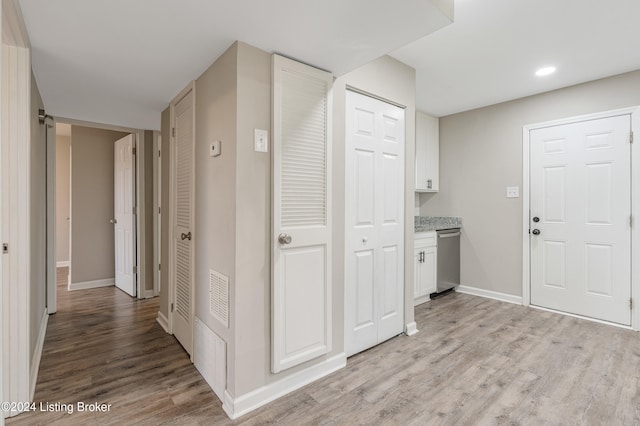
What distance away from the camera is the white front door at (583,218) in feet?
10.3

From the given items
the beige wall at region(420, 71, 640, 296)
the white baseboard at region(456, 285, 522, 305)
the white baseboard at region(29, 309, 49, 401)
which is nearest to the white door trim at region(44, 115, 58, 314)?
the white baseboard at region(29, 309, 49, 401)

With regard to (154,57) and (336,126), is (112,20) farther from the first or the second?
(336,126)

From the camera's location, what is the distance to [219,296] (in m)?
2.04

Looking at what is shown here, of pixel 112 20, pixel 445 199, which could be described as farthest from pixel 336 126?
pixel 445 199

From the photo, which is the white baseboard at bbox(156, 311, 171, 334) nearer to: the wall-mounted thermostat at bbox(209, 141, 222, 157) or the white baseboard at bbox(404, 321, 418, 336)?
the wall-mounted thermostat at bbox(209, 141, 222, 157)

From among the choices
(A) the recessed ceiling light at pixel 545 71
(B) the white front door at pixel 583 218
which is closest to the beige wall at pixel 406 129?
(A) the recessed ceiling light at pixel 545 71

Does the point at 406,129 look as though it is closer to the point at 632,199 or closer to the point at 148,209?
the point at 632,199

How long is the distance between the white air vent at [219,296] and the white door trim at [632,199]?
349cm

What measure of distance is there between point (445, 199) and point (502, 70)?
6.30ft

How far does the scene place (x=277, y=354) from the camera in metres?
2.00

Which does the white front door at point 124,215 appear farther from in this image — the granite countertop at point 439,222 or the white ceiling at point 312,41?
the granite countertop at point 439,222

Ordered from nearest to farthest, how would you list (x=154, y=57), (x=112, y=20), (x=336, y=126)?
(x=112, y=20), (x=154, y=57), (x=336, y=126)

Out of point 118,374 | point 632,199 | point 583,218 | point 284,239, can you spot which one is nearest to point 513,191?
point 583,218

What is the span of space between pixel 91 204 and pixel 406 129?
4.47 meters
